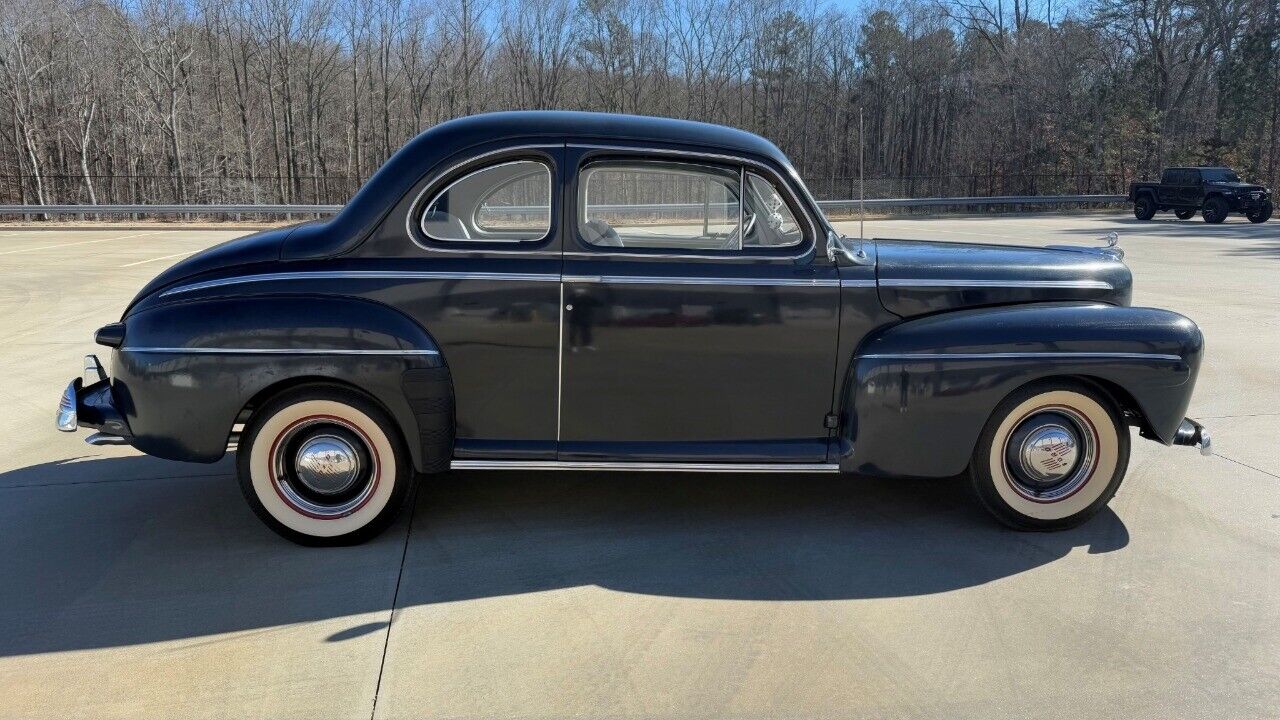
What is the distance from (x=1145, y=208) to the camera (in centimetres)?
2936

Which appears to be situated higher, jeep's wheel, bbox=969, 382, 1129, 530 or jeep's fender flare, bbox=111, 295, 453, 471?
jeep's fender flare, bbox=111, 295, 453, 471

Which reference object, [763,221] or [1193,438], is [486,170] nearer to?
[763,221]

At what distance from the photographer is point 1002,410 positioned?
420 cm

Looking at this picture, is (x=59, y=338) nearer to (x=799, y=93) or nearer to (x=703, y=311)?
(x=703, y=311)

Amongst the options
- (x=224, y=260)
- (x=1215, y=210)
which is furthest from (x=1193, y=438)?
(x=1215, y=210)

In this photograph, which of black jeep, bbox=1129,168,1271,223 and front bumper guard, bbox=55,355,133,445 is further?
black jeep, bbox=1129,168,1271,223

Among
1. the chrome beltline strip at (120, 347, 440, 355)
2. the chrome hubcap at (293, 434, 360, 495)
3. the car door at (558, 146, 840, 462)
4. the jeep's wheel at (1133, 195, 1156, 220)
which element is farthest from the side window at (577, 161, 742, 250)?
the jeep's wheel at (1133, 195, 1156, 220)

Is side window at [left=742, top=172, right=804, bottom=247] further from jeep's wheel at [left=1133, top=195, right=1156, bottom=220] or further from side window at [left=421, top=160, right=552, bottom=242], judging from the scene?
jeep's wheel at [left=1133, top=195, right=1156, bottom=220]

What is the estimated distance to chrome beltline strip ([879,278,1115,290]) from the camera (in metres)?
4.23

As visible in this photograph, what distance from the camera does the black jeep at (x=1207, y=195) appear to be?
2675 centimetres

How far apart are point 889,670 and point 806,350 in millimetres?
1458

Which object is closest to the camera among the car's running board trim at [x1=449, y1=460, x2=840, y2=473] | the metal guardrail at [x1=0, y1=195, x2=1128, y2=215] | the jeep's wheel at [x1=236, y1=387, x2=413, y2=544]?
the jeep's wheel at [x1=236, y1=387, x2=413, y2=544]

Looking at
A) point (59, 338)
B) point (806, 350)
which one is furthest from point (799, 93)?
point (806, 350)

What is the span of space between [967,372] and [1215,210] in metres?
27.8
